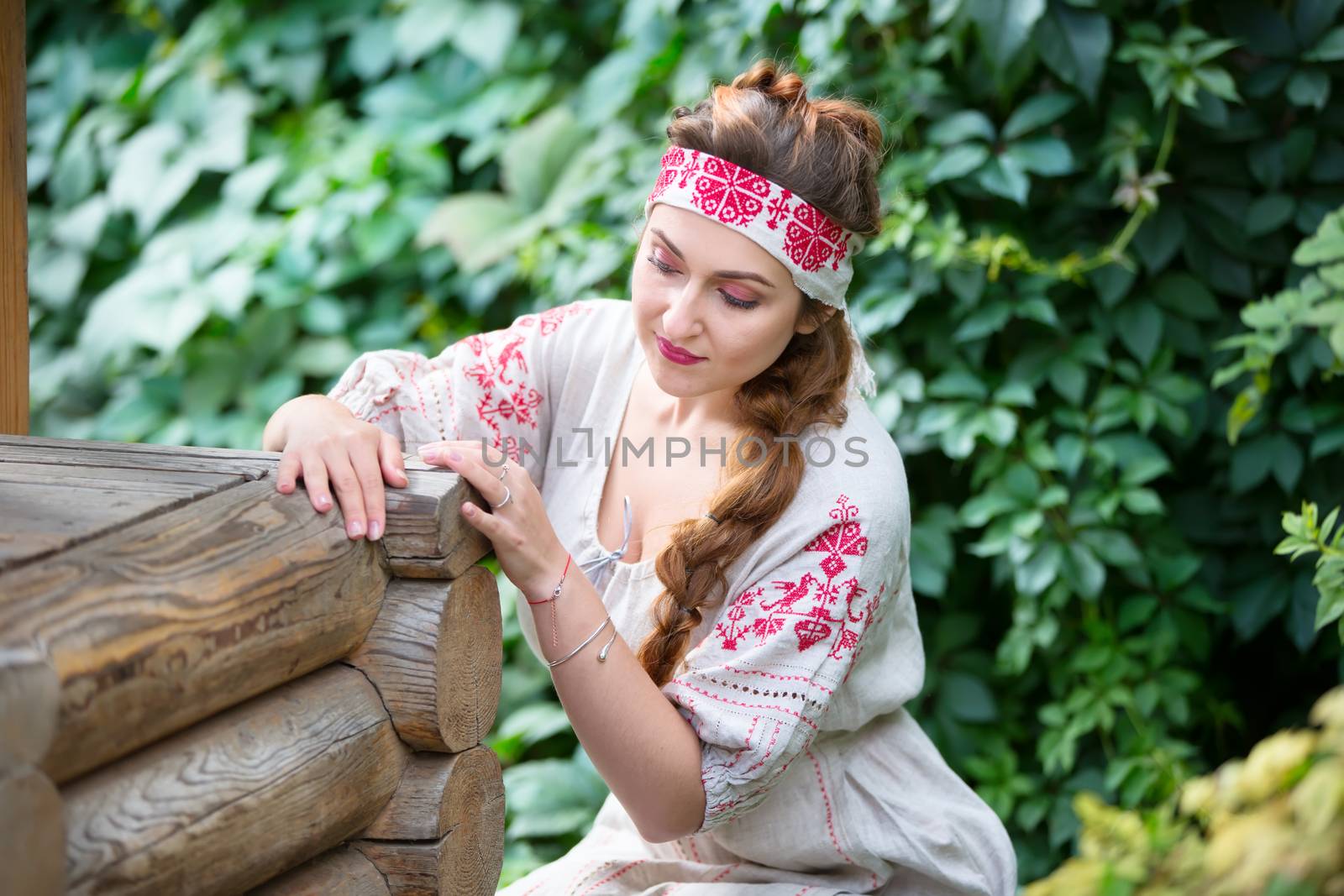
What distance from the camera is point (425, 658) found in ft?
4.69

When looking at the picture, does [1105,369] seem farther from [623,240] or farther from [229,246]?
[229,246]

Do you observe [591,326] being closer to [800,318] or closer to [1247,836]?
[800,318]

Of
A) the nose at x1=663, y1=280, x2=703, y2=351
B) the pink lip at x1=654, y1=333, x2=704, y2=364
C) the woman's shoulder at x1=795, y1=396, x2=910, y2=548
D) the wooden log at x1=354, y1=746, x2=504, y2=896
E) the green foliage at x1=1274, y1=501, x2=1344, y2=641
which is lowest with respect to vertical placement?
the wooden log at x1=354, y1=746, x2=504, y2=896

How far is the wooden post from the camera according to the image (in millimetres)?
1789

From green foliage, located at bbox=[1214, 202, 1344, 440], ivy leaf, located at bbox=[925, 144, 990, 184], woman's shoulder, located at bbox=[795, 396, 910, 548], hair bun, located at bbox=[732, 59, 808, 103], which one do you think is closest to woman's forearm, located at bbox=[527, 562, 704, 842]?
woman's shoulder, located at bbox=[795, 396, 910, 548]

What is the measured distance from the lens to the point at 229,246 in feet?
12.8

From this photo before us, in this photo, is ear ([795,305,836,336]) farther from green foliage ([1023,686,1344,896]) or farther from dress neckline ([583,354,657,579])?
green foliage ([1023,686,1344,896])

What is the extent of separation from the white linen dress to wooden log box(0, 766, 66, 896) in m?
0.82

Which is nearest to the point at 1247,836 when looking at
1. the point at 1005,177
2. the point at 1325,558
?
the point at 1325,558

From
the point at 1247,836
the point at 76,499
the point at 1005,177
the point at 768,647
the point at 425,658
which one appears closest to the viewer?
the point at 1247,836

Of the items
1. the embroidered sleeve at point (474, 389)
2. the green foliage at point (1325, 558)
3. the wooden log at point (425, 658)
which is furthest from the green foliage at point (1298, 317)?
the wooden log at point (425, 658)

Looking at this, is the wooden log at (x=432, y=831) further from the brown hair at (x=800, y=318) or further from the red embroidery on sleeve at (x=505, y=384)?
the red embroidery on sleeve at (x=505, y=384)

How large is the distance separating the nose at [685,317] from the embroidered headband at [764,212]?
11 centimetres

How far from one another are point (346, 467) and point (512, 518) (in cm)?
21
